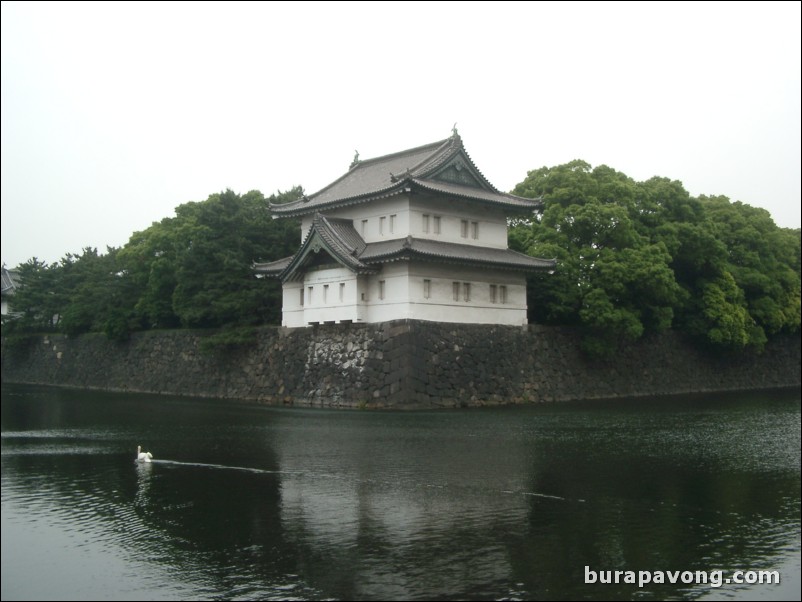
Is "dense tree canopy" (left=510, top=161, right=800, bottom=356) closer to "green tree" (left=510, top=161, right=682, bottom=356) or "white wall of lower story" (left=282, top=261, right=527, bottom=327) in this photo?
"green tree" (left=510, top=161, right=682, bottom=356)

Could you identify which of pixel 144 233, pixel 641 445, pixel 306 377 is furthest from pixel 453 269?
pixel 144 233

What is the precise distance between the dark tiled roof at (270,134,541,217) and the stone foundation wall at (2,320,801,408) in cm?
558

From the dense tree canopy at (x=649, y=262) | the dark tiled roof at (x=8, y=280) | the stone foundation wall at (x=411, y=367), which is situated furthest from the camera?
the dark tiled roof at (x=8, y=280)

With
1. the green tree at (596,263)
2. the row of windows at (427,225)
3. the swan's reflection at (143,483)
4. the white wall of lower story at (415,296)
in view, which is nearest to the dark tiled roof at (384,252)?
the row of windows at (427,225)

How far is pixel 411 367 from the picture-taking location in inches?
1208

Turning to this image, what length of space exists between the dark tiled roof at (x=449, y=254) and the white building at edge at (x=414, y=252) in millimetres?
52

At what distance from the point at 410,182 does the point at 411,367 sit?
24.4ft

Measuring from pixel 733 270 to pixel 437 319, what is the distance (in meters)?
21.6

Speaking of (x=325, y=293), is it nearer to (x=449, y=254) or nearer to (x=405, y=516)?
(x=449, y=254)

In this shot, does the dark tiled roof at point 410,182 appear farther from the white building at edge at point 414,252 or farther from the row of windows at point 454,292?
the row of windows at point 454,292

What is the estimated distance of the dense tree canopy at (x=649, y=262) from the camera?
37719 millimetres

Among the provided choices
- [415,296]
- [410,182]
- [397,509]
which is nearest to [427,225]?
[410,182]

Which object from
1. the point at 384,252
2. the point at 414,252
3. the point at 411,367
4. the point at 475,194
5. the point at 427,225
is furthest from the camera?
the point at 475,194

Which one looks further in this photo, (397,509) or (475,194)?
(475,194)
